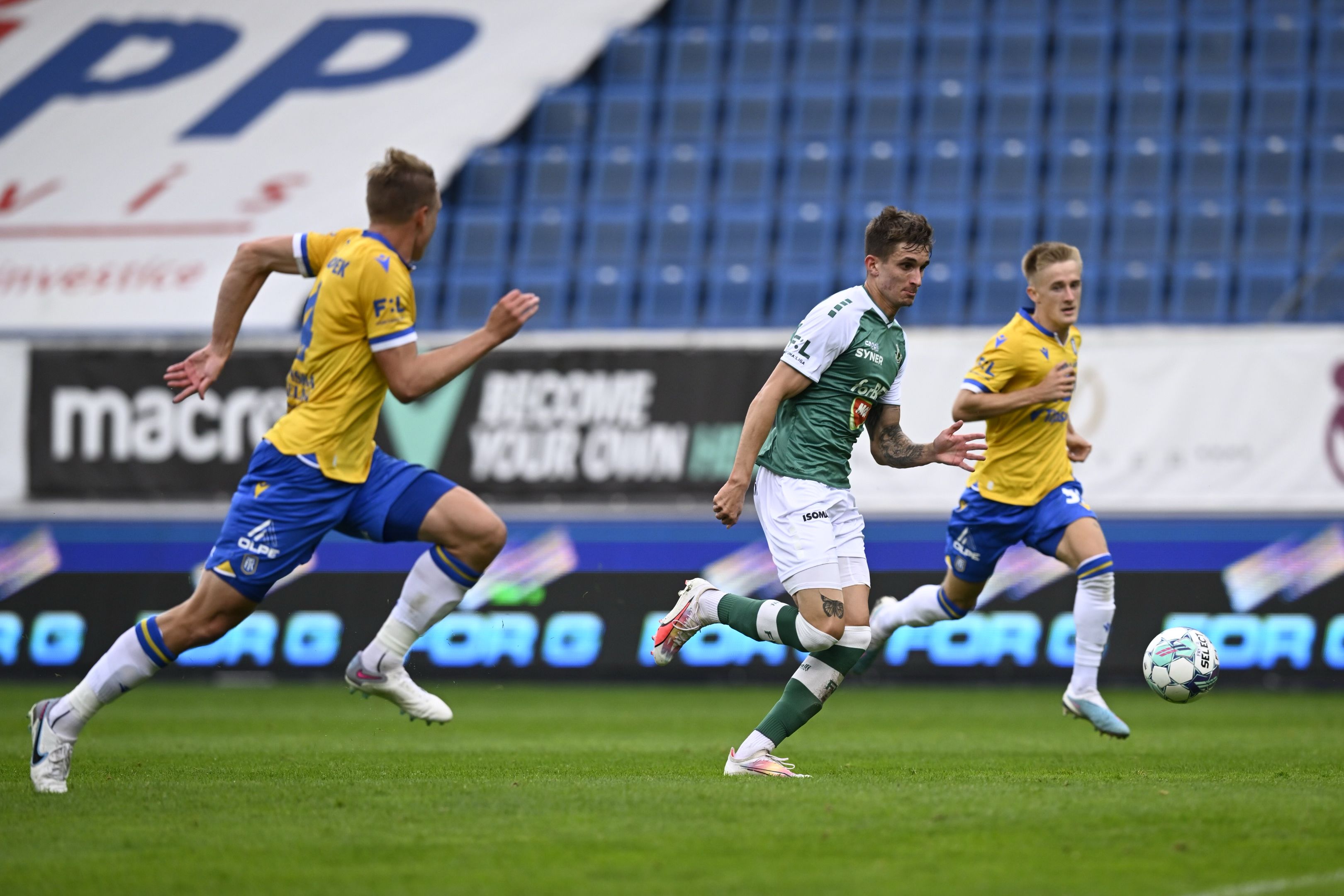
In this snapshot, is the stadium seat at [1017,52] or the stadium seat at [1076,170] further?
the stadium seat at [1017,52]

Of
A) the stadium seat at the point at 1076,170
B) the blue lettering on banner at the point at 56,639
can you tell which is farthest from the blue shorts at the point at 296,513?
the stadium seat at the point at 1076,170

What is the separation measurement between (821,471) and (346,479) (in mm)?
1973

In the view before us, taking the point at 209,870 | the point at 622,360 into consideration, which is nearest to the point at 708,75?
the point at 622,360

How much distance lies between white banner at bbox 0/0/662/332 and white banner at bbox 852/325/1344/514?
24.5 ft

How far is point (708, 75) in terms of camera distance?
1958cm

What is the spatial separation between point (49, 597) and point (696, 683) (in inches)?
241

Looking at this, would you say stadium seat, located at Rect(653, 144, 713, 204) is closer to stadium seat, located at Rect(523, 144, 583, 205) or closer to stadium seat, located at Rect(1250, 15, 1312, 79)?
stadium seat, located at Rect(523, 144, 583, 205)

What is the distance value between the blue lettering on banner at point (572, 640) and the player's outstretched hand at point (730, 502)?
26.6 ft

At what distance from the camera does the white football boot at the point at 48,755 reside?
5762 millimetres

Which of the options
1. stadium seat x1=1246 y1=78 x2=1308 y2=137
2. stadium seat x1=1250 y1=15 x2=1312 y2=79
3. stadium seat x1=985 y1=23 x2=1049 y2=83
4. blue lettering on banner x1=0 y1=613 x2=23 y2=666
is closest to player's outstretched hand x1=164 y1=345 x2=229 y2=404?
blue lettering on banner x1=0 y1=613 x2=23 y2=666

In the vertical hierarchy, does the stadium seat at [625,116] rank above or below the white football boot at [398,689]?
above

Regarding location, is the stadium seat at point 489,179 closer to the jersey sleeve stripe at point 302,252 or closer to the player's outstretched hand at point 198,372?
the player's outstretched hand at point 198,372

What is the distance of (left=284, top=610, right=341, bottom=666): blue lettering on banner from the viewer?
14305mm

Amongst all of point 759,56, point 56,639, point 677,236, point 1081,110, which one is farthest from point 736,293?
point 56,639
